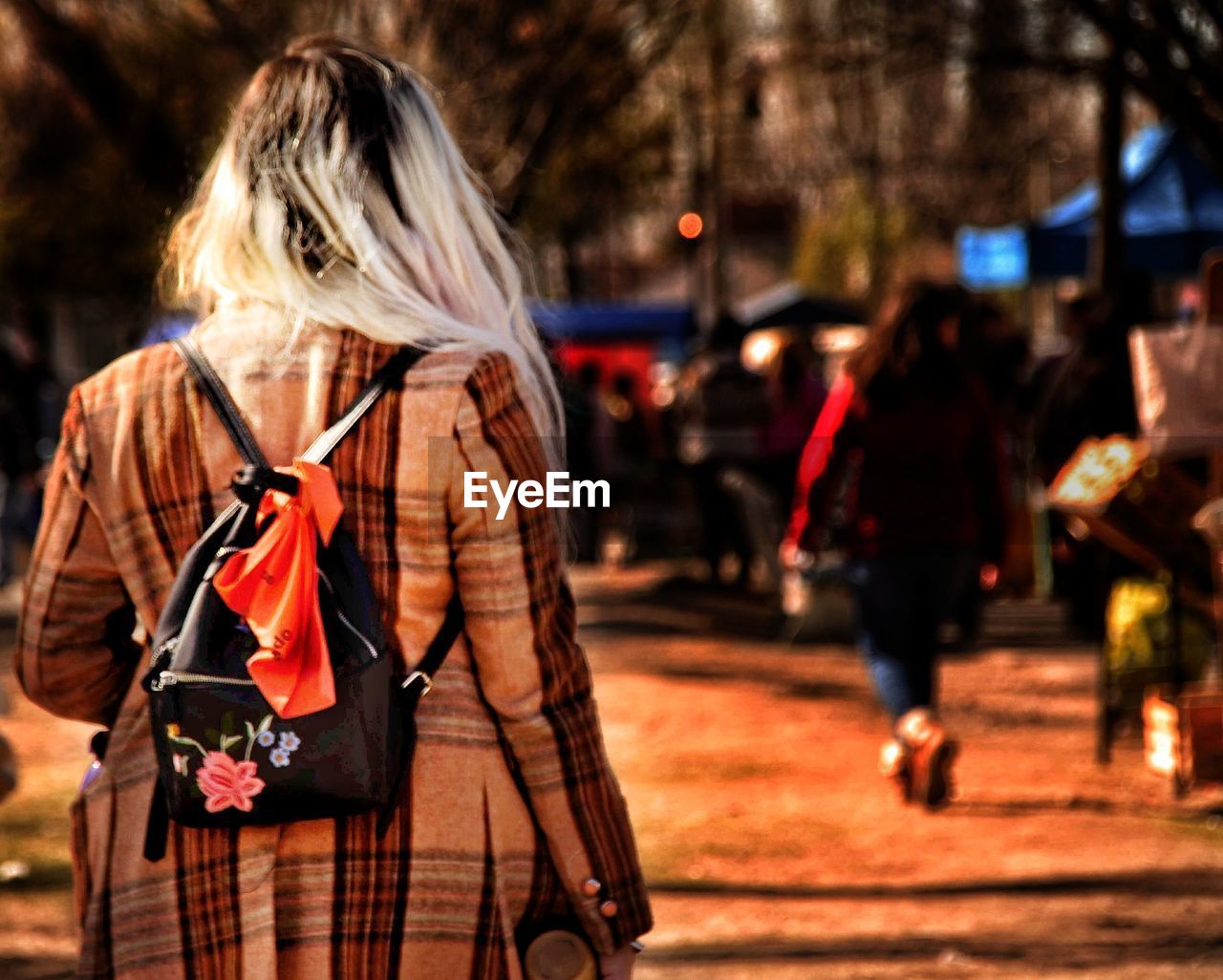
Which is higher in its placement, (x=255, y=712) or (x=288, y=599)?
(x=288, y=599)

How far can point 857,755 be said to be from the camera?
8.57 meters

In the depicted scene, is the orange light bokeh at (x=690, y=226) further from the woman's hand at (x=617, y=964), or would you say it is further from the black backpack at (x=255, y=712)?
the black backpack at (x=255, y=712)

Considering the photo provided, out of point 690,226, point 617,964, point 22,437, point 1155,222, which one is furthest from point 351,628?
point 690,226

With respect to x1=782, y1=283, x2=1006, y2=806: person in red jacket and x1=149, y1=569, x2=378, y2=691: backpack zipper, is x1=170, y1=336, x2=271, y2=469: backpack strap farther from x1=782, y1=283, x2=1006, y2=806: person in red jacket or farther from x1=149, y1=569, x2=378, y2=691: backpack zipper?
x1=782, y1=283, x2=1006, y2=806: person in red jacket

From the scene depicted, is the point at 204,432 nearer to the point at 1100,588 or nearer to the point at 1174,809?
the point at 1174,809

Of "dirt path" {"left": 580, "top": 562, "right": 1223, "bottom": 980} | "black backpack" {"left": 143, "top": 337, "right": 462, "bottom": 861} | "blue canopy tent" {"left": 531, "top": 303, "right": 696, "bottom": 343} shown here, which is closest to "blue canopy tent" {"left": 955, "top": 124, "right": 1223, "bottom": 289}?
"dirt path" {"left": 580, "top": 562, "right": 1223, "bottom": 980}

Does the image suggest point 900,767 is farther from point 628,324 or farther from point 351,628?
point 628,324

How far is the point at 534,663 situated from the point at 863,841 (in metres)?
4.60

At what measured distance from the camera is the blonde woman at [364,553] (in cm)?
250

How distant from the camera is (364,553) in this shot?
251cm

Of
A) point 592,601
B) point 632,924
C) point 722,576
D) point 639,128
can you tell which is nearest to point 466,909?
point 632,924

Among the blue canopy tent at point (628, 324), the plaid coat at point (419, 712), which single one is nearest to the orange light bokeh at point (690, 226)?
the blue canopy tent at point (628, 324)

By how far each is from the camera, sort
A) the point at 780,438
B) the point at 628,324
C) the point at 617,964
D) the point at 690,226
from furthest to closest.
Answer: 1. the point at 690,226
2. the point at 628,324
3. the point at 780,438
4. the point at 617,964

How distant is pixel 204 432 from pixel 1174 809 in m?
5.35
